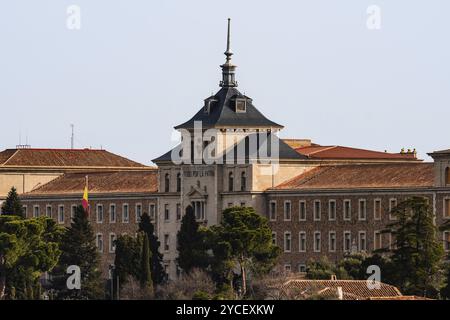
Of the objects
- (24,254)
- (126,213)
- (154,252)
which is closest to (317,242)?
(154,252)

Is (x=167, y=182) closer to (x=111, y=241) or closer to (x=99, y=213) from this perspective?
(x=111, y=241)

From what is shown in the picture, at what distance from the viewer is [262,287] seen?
11562 cm

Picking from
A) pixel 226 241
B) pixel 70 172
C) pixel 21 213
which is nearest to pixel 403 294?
pixel 226 241

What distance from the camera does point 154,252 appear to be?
432ft

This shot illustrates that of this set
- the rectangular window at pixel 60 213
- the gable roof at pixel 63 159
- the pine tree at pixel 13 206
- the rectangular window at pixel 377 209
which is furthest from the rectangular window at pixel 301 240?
the gable roof at pixel 63 159

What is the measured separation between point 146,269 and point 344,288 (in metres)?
20.2

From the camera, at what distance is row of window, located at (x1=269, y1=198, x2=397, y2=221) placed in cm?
13075

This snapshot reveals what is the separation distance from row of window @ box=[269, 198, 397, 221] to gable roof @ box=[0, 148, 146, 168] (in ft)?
98.1

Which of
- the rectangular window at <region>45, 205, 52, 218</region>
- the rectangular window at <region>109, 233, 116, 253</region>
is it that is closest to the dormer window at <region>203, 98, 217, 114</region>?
the rectangular window at <region>109, 233, 116, 253</region>

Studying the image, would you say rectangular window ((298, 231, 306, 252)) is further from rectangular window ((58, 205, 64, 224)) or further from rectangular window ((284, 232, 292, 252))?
rectangular window ((58, 205, 64, 224))

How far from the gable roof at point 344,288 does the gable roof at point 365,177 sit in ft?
67.0
